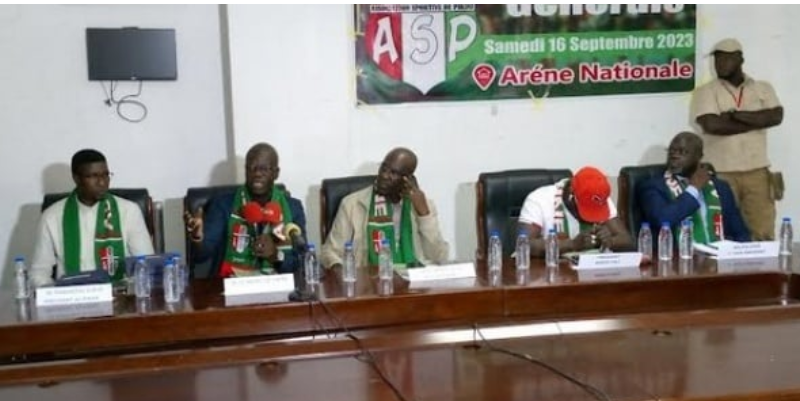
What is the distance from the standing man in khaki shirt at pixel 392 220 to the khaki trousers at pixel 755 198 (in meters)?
1.82

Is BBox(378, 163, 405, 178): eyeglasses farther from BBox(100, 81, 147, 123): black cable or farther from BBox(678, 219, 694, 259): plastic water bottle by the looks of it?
BBox(100, 81, 147, 123): black cable

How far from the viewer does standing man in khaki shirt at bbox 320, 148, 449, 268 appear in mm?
3307

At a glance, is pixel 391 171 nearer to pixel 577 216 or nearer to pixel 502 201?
pixel 502 201

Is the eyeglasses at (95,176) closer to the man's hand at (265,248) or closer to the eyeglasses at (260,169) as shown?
the eyeglasses at (260,169)

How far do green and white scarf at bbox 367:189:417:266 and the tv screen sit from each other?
4.26ft

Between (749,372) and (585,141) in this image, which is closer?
(749,372)

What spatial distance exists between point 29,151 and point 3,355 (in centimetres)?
191

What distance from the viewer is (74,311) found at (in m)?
2.42

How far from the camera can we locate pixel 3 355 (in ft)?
7.48

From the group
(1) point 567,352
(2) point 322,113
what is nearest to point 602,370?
(1) point 567,352

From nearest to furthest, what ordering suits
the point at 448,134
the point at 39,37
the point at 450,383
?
the point at 450,383 < the point at 39,37 < the point at 448,134

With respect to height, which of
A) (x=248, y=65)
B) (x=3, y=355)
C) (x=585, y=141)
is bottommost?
(x=3, y=355)

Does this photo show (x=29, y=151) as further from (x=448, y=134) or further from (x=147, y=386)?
(x=147, y=386)

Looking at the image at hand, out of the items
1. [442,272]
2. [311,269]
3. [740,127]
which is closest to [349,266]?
[311,269]
